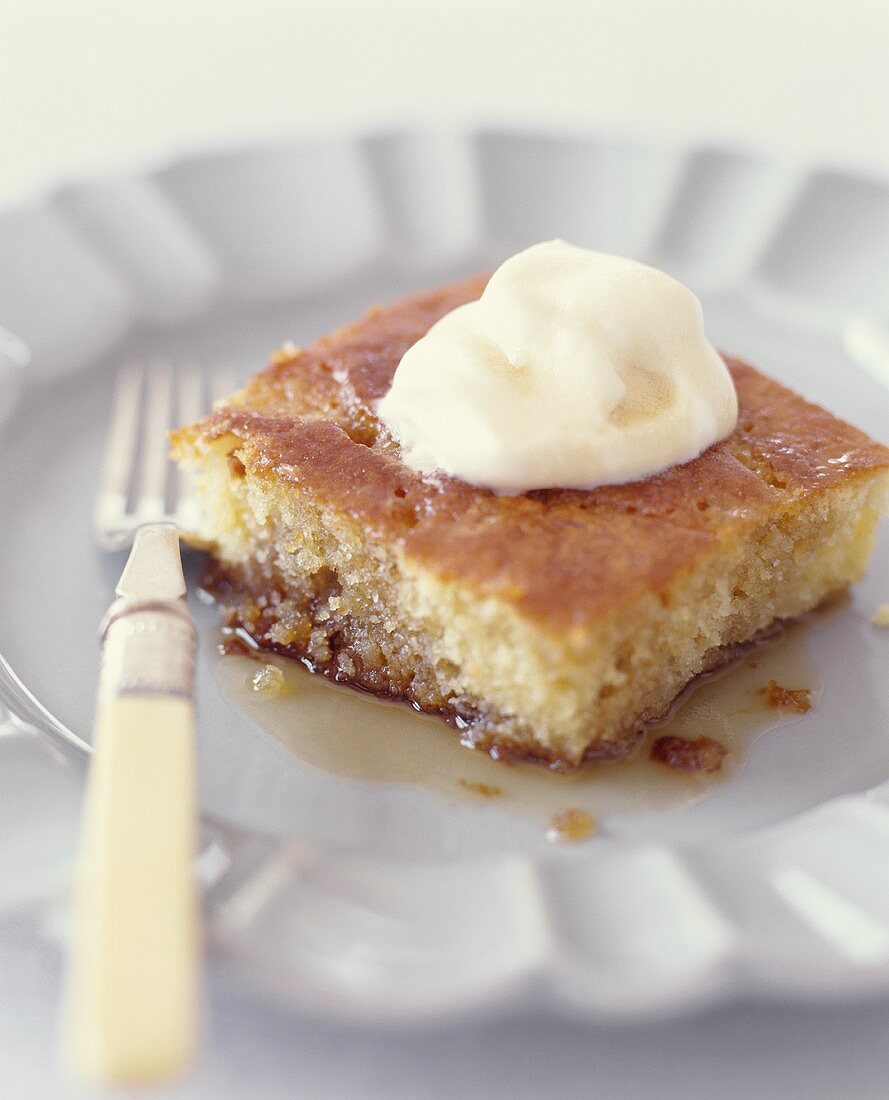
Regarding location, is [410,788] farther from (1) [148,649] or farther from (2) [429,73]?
(2) [429,73]

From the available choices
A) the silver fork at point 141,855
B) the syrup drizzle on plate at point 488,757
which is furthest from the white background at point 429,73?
the silver fork at point 141,855

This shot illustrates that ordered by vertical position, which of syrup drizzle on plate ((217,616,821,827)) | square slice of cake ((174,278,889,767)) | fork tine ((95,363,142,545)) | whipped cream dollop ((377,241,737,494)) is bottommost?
syrup drizzle on plate ((217,616,821,827))

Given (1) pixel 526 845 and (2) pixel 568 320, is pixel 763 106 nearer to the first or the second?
(2) pixel 568 320

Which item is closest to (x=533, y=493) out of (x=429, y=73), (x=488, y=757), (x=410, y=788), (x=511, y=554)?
(x=511, y=554)

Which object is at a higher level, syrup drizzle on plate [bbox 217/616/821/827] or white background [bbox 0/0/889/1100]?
white background [bbox 0/0/889/1100]

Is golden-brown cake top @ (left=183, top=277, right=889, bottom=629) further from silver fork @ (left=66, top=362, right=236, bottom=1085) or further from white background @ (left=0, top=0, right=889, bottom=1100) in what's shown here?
white background @ (left=0, top=0, right=889, bottom=1100)

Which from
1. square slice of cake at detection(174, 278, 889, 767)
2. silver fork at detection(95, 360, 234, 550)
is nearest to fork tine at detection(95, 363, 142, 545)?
silver fork at detection(95, 360, 234, 550)
